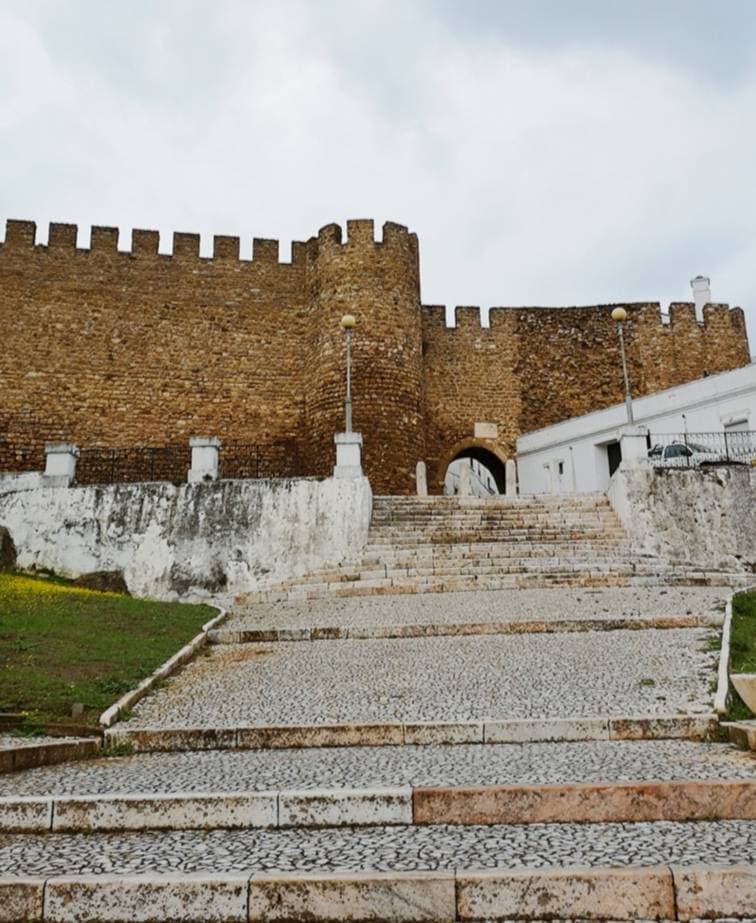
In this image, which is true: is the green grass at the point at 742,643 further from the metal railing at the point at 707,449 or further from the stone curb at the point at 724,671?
the metal railing at the point at 707,449

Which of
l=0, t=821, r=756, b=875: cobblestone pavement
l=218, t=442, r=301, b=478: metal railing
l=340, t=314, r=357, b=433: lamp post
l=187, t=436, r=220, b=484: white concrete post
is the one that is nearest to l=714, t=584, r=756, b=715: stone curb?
l=0, t=821, r=756, b=875: cobblestone pavement

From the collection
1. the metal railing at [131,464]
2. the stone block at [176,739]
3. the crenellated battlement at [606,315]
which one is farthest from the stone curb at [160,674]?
the crenellated battlement at [606,315]

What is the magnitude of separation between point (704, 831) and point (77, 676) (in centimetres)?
499

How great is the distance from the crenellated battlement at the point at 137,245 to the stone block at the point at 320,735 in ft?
58.8

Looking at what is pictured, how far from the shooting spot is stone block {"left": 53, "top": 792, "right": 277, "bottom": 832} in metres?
3.74

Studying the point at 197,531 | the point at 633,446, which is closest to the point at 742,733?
the point at 633,446

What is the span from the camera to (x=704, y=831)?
3381 millimetres

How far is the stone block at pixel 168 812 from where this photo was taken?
147 inches

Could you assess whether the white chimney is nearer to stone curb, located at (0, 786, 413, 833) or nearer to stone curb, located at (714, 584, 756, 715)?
stone curb, located at (714, 584, 756, 715)

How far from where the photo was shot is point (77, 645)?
24.8ft

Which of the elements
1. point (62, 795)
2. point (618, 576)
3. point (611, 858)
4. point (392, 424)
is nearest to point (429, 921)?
point (611, 858)

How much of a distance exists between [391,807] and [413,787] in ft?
0.46

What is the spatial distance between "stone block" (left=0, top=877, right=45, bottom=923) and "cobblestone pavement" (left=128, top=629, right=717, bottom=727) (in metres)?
2.52

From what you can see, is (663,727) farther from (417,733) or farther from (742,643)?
(742,643)
